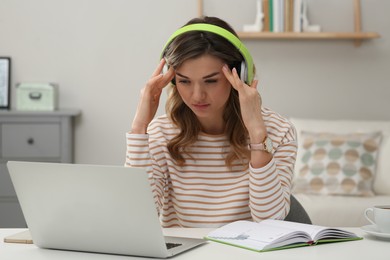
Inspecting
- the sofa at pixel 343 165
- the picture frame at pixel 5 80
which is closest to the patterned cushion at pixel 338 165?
the sofa at pixel 343 165

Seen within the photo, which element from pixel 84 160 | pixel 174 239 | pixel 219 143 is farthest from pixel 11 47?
pixel 174 239

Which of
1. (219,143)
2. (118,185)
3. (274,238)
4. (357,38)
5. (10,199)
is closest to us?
(118,185)

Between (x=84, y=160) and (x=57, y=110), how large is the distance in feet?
1.20

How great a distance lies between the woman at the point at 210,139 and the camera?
1.79m

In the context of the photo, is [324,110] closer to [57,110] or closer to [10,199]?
[57,110]

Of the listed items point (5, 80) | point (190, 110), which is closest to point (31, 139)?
point (5, 80)

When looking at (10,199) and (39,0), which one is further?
(39,0)

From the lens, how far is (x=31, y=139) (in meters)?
3.77

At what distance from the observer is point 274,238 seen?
4.61 ft

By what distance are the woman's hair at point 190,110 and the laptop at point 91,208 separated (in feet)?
1.90

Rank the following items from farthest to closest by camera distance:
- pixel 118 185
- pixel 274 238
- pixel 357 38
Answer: pixel 357 38
pixel 274 238
pixel 118 185

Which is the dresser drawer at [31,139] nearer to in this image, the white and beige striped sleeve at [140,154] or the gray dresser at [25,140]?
the gray dresser at [25,140]

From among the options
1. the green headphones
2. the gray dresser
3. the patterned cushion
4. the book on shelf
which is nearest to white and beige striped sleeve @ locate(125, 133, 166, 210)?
the green headphones

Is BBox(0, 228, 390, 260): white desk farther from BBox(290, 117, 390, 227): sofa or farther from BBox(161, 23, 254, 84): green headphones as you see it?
BBox(290, 117, 390, 227): sofa
